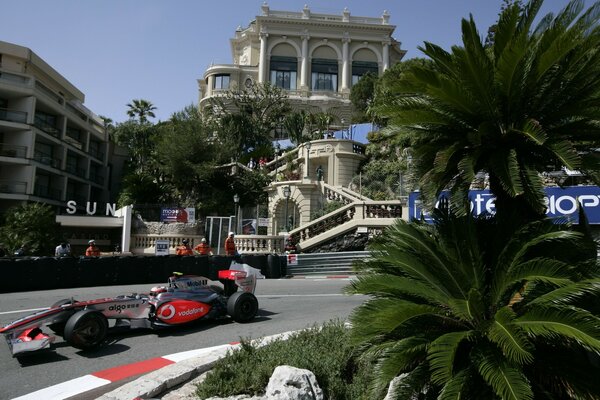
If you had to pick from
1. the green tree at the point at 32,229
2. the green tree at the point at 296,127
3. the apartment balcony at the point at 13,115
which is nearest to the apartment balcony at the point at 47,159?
the apartment balcony at the point at 13,115

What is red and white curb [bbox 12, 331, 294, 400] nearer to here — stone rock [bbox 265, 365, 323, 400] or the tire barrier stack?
stone rock [bbox 265, 365, 323, 400]

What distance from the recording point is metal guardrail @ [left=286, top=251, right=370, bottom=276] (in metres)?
20.3

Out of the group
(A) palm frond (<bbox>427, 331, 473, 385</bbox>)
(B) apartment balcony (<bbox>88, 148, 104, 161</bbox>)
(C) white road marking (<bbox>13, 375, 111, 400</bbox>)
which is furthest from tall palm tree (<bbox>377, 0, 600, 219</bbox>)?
(B) apartment balcony (<bbox>88, 148, 104, 161</bbox>)

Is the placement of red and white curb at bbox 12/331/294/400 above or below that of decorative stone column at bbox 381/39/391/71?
below

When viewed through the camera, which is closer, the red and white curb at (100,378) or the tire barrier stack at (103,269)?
the red and white curb at (100,378)

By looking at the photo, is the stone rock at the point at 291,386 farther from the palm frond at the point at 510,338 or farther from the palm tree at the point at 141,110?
the palm tree at the point at 141,110

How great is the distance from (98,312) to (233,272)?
304 centimetres

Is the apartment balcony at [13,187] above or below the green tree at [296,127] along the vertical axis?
below

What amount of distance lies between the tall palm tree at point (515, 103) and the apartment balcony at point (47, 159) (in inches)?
1504

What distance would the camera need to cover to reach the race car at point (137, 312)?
677 cm

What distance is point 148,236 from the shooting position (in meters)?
30.1

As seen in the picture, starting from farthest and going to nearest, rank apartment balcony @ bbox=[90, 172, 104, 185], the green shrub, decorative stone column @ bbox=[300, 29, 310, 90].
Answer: decorative stone column @ bbox=[300, 29, 310, 90]
apartment balcony @ bbox=[90, 172, 104, 185]
the green shrub

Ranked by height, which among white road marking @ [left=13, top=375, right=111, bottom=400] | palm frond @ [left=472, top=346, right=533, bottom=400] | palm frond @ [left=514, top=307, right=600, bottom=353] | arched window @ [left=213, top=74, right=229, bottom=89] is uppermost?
arched window @ [left=213, top=74, right=229, bottom=89]

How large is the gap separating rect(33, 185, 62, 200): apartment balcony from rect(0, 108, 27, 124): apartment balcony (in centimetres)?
535
